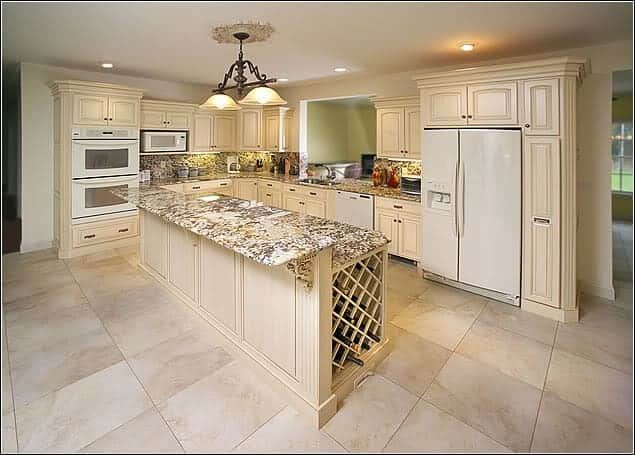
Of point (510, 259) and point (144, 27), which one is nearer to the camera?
point (144, 27)

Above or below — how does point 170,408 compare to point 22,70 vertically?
below

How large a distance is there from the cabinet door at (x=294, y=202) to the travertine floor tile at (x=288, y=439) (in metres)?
3.92

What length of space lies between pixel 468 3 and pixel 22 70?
201 inches

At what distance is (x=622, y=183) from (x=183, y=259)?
342 centimetres

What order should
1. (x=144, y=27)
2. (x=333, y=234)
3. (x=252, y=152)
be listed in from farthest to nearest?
(x=252, y=152)
(x=144, y=27)
(x=333, y=234)

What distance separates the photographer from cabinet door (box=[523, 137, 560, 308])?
322cm

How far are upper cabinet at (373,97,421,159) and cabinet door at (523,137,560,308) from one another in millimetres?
1617

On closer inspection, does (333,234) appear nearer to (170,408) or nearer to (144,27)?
(170,408)

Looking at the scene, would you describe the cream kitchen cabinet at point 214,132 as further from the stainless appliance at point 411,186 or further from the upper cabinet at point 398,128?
the stainless appliance at point 411,186

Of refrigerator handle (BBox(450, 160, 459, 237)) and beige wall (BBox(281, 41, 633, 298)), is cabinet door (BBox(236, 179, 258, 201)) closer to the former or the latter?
refrigerator handle (BBox(450, 160, 459, 237))

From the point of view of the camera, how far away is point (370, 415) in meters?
2.15

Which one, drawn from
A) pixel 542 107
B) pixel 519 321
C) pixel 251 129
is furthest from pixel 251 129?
pixel 519 321

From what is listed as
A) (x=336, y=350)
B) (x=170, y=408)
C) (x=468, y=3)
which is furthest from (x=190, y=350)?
(x=468, y=3)

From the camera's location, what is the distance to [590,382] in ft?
7.98
